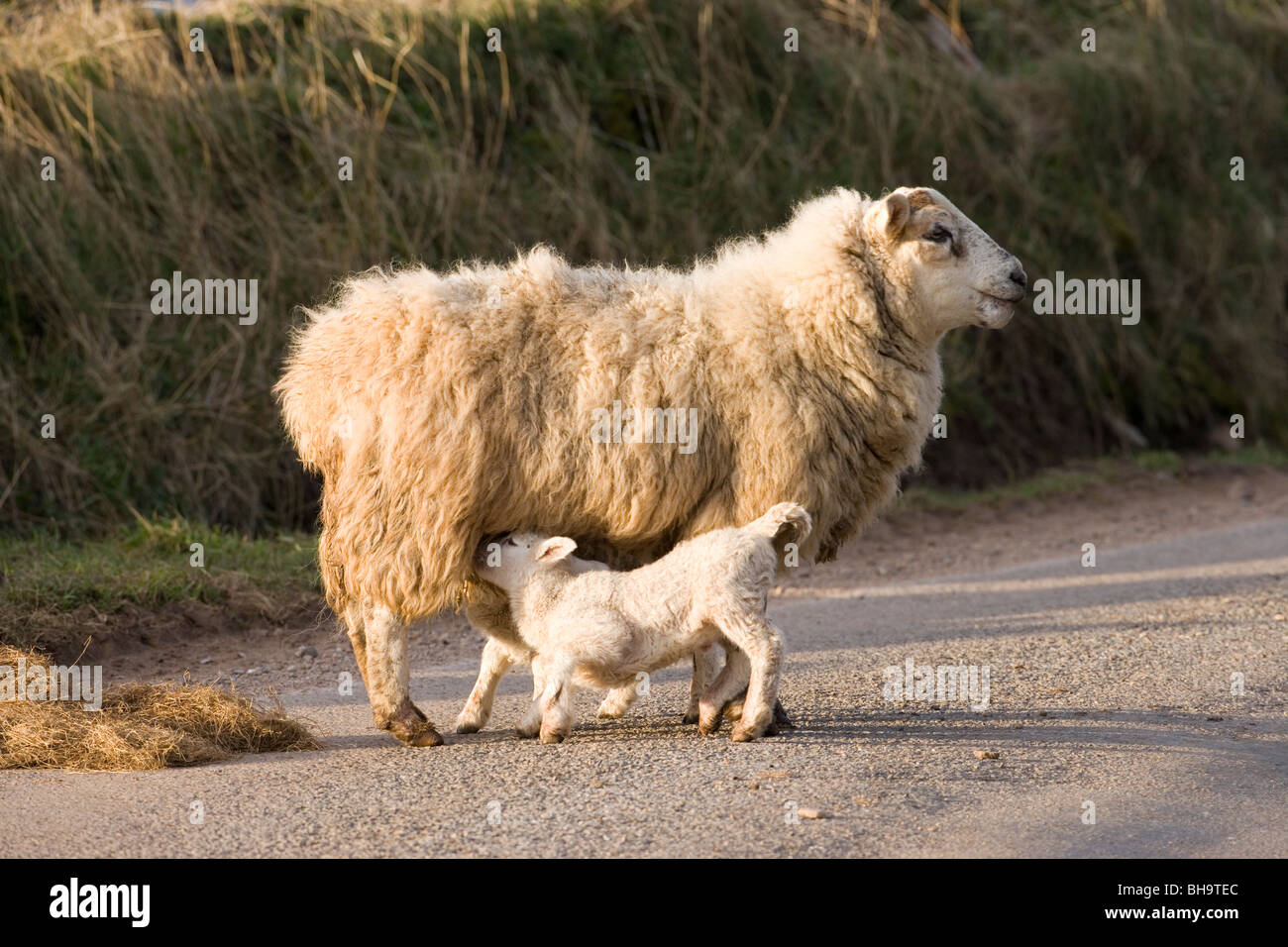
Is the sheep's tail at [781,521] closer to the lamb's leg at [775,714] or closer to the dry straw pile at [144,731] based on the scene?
the lamb's leg at [775,714]

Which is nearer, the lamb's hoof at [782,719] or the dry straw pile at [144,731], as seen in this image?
the dry straw pile at [144,731]

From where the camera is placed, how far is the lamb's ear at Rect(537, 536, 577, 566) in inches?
218

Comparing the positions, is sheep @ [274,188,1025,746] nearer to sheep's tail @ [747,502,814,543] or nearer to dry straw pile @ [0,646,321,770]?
sheep's tail @ [747,502,814,543]

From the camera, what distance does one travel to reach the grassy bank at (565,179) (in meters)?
10.3

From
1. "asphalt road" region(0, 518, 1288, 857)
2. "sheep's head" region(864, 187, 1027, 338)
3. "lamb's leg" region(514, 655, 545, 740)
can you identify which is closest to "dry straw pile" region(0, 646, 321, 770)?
"asphalt road" region(0, 518, 1288, 857)

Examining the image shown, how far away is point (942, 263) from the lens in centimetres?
620

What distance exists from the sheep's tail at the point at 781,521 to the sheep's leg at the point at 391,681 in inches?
54.8

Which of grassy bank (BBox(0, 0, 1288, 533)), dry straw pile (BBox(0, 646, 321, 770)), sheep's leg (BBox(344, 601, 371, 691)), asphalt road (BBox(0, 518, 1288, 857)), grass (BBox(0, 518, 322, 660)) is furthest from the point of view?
grassy bank (BBox(0, 0, 1288, 533))

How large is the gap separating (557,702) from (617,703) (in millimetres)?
673

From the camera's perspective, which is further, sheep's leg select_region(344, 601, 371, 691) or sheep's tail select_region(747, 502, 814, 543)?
sheep's leg select_region(344, 601, 371, 691)

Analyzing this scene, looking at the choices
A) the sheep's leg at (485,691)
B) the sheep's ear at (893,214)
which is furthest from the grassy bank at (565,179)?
the sheep's ear at (893,214)

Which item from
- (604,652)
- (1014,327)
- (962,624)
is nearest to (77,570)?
(604,652)

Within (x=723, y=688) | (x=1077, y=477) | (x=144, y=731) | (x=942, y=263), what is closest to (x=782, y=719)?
(x=723, y=688)

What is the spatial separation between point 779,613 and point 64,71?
6703mm
